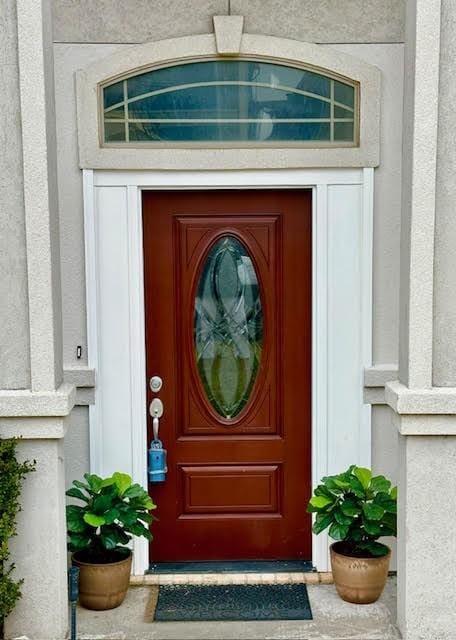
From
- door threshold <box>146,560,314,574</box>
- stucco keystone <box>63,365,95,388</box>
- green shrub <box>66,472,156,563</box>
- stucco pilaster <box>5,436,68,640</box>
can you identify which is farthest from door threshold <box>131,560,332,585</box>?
stucco keystone <box>63,365,95,388</box>

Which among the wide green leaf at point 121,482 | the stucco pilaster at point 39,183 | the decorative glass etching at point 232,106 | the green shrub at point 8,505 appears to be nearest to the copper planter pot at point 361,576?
the wide green leaf at point 121,482

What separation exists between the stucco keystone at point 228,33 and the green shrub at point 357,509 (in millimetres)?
2592

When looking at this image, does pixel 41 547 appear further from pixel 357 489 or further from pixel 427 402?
pixel 427 402

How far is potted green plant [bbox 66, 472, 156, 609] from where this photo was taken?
168 inches

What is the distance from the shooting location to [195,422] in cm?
495

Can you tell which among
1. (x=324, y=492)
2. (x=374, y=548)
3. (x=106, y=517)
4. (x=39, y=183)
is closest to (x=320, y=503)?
(x=324, y=492)

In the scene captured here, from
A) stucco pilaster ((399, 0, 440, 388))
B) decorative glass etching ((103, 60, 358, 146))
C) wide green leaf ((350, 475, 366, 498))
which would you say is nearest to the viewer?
stucco pilaster ((399, 0, 440, 388))

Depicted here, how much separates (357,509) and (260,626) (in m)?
0.84

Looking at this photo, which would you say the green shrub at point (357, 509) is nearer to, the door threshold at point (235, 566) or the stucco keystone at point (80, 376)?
the door threshold at point (235, 566)

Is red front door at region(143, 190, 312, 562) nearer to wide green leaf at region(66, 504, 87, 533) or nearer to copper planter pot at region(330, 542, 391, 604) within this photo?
copper planter pot at region(330, 542, 391, 604)

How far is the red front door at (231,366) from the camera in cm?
485

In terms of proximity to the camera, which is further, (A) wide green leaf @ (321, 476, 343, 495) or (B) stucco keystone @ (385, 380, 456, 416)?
(A) wide green leaf @ (321, 476, 343, 495)

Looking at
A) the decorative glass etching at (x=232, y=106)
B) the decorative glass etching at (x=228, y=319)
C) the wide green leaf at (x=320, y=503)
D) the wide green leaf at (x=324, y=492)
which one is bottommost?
the wide green leaf at (x=320, y=503)

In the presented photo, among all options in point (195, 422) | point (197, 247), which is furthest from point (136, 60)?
point (195, 422)
